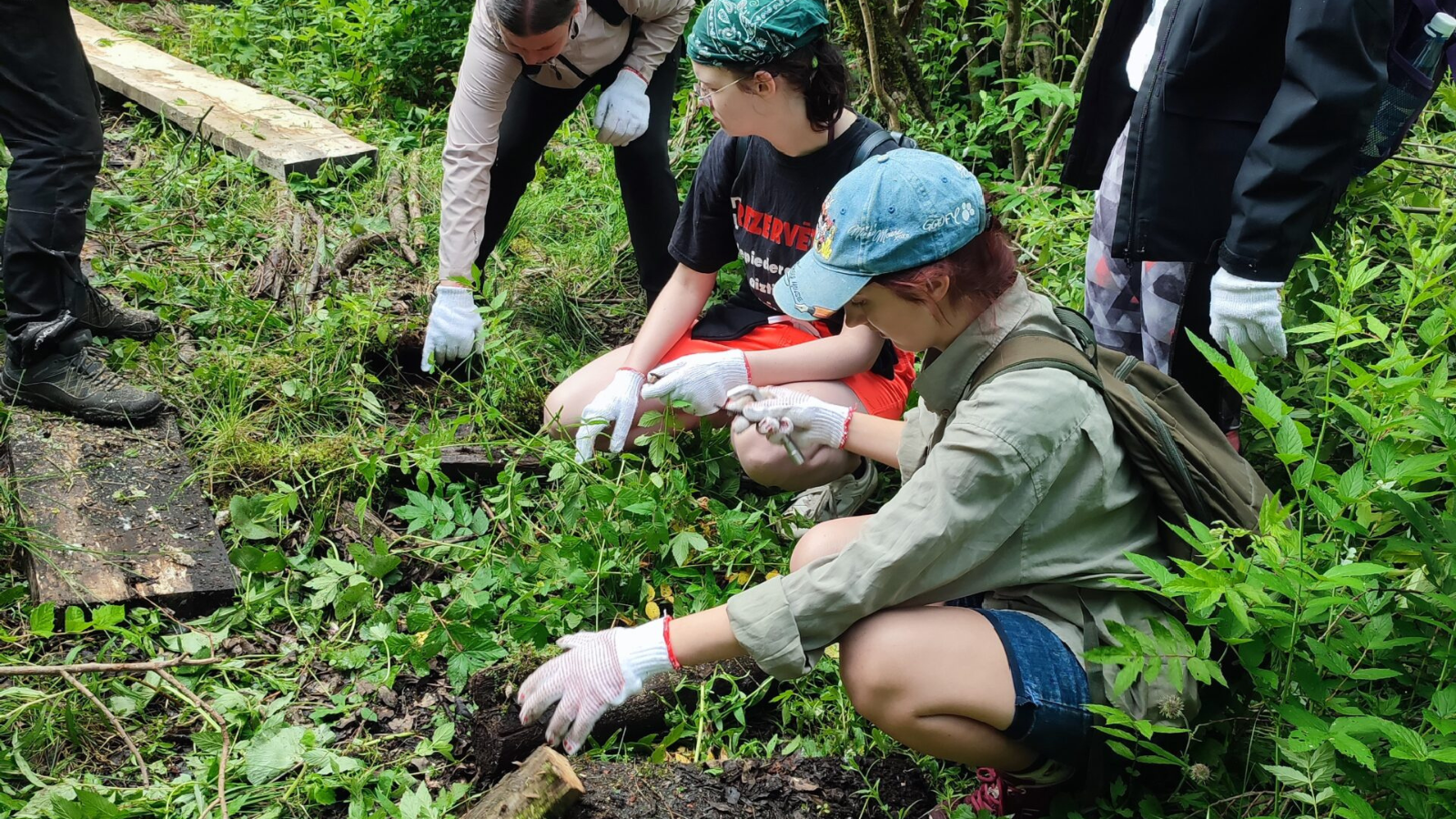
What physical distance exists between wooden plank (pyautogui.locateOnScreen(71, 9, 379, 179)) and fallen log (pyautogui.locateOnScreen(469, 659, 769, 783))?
9.61 feet

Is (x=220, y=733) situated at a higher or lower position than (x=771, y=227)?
lower

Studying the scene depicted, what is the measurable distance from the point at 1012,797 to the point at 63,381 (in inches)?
97.0

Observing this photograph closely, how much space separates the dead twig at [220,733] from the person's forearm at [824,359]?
142 cm

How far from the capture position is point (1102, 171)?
2693 mm

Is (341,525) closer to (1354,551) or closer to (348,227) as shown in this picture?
(348,227)

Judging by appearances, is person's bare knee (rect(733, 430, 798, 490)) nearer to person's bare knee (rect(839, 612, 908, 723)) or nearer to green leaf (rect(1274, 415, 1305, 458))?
person's bare knee (rect(839, 612, 908, 723))

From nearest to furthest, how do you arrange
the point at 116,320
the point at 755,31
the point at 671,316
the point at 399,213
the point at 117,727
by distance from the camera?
the point at 117,727 < the point at 755,31 < the point at 671,316 < the point at 116,320 < the point at 399,213

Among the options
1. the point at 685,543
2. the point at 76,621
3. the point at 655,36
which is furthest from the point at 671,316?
the point at 76,621

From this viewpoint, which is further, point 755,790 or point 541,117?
point 541,117

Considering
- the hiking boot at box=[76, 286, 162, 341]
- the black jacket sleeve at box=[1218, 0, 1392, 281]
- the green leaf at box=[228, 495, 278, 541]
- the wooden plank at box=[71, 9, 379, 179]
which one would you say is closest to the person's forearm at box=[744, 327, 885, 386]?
the black jacket sleeve at box=[1218, 0, 1392, 281]

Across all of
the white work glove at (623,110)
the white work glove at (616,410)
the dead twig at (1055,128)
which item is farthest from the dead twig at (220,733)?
the dead twig at (1055,128)

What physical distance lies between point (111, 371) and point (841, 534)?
202 cm

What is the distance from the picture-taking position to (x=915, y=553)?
5.44ft

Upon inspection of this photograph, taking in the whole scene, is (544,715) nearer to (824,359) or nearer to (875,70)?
(824,359)
